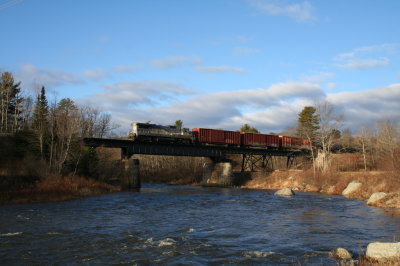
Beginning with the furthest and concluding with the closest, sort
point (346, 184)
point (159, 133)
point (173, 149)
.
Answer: point (173, 149) < point (159, 133) < point (346, 184)

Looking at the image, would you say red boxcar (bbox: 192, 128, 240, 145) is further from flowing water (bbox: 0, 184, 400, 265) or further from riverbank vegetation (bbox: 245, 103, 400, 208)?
flowing water (bbox: 0, 184, 400, 265)

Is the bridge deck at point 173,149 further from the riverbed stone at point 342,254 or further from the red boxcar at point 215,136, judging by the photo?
the riverbed stone at point 342,254

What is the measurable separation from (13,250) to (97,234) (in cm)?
376

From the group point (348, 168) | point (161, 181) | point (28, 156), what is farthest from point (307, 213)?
point (161, 181)

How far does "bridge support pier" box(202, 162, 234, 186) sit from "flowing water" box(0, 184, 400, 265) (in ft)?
94.6

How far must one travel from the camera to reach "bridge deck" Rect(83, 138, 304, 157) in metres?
44.8

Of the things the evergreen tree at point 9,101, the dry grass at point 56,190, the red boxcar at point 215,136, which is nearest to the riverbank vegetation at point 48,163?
the dry grass at point 56,190

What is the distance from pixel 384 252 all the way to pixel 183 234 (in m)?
8.50

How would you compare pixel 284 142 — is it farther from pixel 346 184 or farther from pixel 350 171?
pixel 346 184

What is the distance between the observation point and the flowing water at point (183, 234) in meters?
12.5

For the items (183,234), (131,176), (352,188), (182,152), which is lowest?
(183,234)

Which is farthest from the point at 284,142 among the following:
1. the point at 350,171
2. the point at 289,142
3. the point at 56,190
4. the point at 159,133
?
the point at 56,190

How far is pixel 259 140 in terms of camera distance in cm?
5941

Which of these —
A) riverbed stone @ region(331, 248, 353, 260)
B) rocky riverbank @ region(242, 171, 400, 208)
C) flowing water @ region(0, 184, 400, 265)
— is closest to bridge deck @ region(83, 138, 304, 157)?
rocky riverbank @ region(242, 171, 400, 208)
